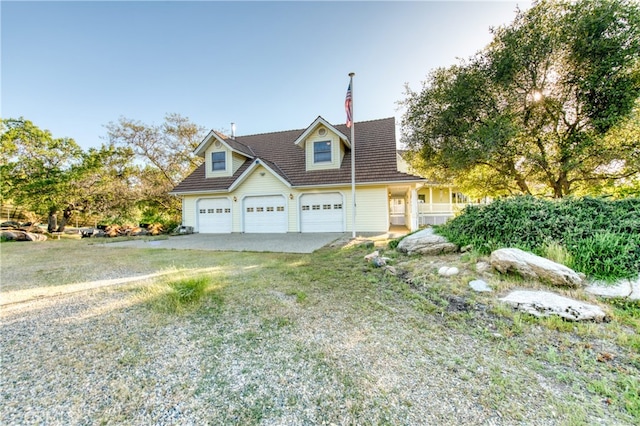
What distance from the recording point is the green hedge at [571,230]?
3.76 meters

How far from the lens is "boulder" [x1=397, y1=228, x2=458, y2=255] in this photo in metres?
5.74

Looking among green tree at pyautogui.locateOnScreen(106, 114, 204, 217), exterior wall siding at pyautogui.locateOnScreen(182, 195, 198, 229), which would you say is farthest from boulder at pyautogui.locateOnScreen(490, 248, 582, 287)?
green tree at pyautogui.locateOnScreen(106, 114, 204, 217)

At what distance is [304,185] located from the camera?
1309 cm

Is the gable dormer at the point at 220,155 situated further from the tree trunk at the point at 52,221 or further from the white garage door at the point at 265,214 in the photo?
the tree trunk at the point at 52,221

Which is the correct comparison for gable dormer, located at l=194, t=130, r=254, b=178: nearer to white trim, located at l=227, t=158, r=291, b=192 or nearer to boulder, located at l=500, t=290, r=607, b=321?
white trim, located at l=227, t=158, r=291, b=192

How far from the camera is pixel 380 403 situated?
71.6 inches

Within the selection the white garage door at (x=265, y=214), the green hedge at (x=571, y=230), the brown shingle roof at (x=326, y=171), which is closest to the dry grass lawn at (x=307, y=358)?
the green hedge at (x=571, y=230)

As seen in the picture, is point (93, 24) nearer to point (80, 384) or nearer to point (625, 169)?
point (80, 384)

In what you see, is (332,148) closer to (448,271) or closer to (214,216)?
(214,216)

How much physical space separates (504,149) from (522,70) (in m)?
2.89

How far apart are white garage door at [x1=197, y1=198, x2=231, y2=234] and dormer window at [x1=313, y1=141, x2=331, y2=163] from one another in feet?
18.8

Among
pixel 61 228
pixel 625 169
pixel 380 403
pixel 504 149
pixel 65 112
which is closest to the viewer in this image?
pixel 380 403

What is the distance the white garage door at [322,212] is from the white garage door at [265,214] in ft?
A: 3.91

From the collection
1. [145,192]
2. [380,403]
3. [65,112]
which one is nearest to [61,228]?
[145,192]
